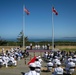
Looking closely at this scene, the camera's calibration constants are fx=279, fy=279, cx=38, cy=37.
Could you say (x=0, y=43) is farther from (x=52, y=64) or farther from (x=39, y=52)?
(x=52, y=64)

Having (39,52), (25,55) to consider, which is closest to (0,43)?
(39,52)

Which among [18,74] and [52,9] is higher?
[52,9]

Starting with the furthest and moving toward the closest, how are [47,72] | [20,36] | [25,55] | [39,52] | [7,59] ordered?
1. [20,36]
2. [39,52]
3. [25,55]
4. [7,59]
5. [47,72]

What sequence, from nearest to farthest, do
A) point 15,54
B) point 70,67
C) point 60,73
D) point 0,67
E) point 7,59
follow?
1. point 60,73
2. point 70,67
3. point 0,67
4. point 7,59
5. point 15,54

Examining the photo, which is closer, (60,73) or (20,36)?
(60,73)

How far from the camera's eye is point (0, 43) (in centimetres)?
7988

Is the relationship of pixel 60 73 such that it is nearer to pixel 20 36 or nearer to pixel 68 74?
pixel 68 74

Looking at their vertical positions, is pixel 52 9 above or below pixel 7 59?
above

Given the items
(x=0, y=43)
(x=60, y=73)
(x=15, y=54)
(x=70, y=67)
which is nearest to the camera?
(x=60, y=73)

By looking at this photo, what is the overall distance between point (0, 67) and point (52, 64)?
6565 mm

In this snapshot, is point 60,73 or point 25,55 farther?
point 25,55

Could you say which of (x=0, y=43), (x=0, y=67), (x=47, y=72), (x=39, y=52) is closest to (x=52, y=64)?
(x=47, y=72)

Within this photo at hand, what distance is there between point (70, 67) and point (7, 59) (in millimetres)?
10084

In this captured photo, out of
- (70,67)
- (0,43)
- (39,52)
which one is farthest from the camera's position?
(0,43)
